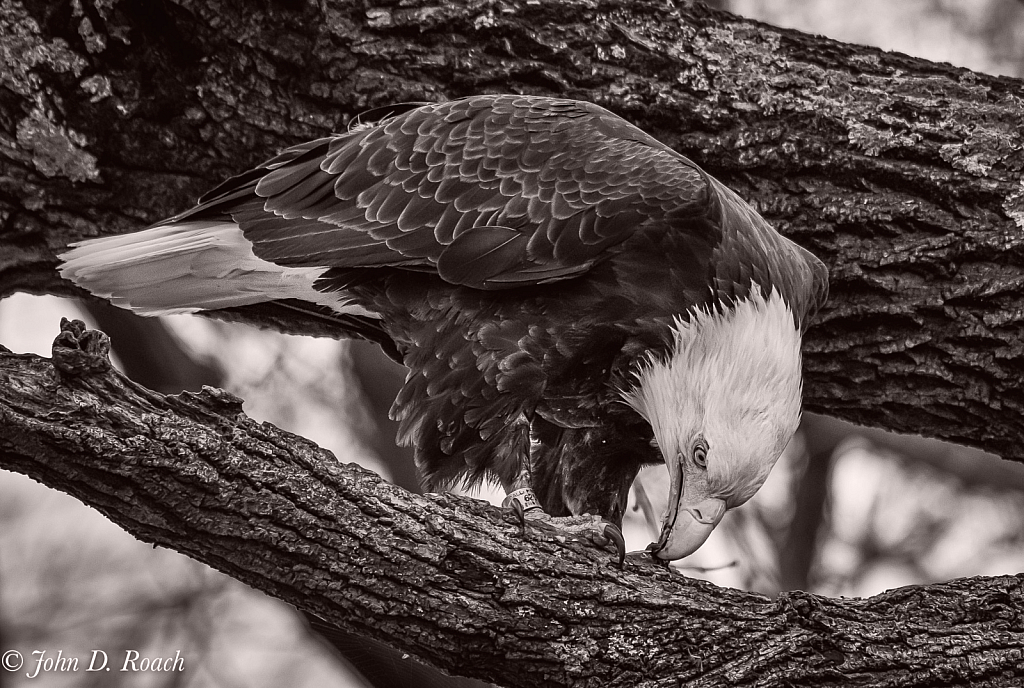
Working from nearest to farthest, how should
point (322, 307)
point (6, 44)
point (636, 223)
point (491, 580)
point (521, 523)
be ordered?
point (491, 580) < point (521, 523) < point (636, 223) < point (6, 44) < point (322, 307)

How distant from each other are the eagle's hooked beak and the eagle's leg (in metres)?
0.13

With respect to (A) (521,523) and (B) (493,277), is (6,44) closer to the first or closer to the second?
(B) (493,277)

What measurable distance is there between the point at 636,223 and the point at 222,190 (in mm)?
1537

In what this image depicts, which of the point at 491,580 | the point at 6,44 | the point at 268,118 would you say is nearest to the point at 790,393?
the point at 491,580

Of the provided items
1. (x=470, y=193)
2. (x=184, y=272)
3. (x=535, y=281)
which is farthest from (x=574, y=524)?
(x=184, y=272)

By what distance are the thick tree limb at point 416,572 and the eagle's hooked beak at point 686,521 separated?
35cm

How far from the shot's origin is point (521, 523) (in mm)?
3000

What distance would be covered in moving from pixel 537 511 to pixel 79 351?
1.60m

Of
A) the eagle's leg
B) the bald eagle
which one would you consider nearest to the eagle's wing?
the bald eagle

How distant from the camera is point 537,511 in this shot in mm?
3545

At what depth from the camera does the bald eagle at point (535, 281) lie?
3.42 metres

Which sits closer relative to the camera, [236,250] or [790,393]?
[790,393]

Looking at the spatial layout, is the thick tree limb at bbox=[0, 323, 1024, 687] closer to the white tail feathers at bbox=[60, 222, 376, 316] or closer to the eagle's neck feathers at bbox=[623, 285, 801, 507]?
the eagle's neck feathers at bbox=[623, 285, 801, 507]

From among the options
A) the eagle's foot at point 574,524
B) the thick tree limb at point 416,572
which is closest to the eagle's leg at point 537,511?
the eagle's foot at point 574,524
